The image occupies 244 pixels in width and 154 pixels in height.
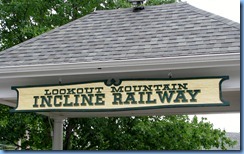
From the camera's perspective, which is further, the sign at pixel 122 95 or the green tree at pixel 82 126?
the green tree at pixel 82 126

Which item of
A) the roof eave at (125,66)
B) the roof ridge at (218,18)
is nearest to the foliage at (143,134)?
the roof ridge at (218,18)

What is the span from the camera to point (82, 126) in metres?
14.7

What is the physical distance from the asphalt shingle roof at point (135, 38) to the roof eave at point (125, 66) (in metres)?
0.22

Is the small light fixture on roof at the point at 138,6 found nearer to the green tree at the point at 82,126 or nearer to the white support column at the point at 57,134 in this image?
the white support column at the point at 57,134

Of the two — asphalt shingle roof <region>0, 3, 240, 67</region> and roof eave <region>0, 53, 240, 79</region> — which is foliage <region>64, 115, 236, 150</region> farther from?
roof eave <region>0, 53, 240, 79</region>

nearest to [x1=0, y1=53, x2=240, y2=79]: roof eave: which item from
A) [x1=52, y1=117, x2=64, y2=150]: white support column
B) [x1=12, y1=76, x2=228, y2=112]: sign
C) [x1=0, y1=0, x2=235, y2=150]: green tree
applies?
[x1=12, y1=76, x2=228, y2=112]: sign

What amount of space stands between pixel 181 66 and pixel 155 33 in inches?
66.7

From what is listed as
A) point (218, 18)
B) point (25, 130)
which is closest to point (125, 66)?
point (218, 18)

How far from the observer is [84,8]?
580 inches

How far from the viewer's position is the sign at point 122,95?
7219mm

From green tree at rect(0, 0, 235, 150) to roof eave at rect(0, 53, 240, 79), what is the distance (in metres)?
5.84

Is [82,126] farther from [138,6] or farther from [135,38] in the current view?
[135,38]

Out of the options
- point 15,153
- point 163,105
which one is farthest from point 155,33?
point 15,153

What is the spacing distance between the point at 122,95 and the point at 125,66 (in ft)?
1.67
